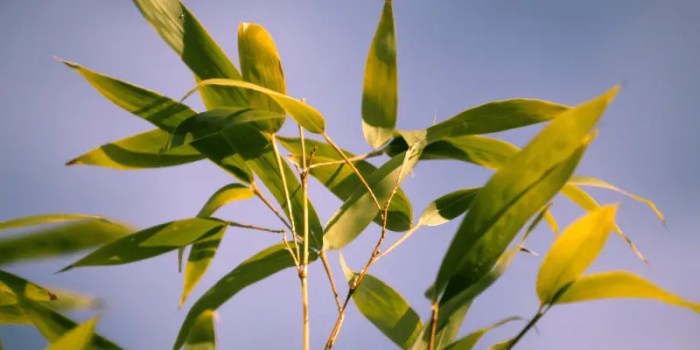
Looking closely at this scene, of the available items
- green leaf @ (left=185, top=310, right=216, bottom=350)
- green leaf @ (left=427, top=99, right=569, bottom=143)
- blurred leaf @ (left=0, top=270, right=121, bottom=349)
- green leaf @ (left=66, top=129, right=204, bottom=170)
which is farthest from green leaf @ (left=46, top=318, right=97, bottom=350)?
green leaf @ (left=427, top=99, right=569, bottom=143)

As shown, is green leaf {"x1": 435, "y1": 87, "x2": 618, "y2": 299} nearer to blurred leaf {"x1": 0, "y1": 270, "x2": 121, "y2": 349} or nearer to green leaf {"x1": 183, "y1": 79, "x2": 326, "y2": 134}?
green leaf {"x1": 183, "y1": 79, "x2": 326, "y2": 134}

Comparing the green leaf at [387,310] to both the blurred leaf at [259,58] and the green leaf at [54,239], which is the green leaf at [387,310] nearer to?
the blurred leaf at [259,58]

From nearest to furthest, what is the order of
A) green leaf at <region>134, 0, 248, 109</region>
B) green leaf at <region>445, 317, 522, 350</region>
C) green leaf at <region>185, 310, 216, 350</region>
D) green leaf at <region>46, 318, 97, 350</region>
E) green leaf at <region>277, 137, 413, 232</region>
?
green leaf at <region>46, 318, 97, 350</region>
green leaf at <region>185, 310, 216, 350</region>
green leaf at <region>445, 317, 522, 350</region>
green leaf at <region>134, 0, 248, 109</region>
green leaf at <region>277, 137, 413, 232</region>

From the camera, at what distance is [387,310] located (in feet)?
3.51

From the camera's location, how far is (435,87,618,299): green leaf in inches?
25.6

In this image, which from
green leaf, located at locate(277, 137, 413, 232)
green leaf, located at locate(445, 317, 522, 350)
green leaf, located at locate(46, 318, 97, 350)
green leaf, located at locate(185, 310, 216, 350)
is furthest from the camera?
green leaf, located at locate(277, 137, 413, 232)

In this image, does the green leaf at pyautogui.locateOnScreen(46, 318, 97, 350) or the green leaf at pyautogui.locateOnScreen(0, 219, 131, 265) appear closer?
the green leaf at pyautogui.locateOnScreen(46, 318, 97, 350)

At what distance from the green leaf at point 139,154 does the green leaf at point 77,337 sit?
465 millimetres

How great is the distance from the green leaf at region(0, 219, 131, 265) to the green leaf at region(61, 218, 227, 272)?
0.07 meters

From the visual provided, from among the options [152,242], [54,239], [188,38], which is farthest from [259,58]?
[54,239]

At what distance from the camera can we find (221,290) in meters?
1.06

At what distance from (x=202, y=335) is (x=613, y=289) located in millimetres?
498

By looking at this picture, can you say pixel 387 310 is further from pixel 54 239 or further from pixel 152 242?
pixel 54 239

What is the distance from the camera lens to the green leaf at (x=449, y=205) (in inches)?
42.1
